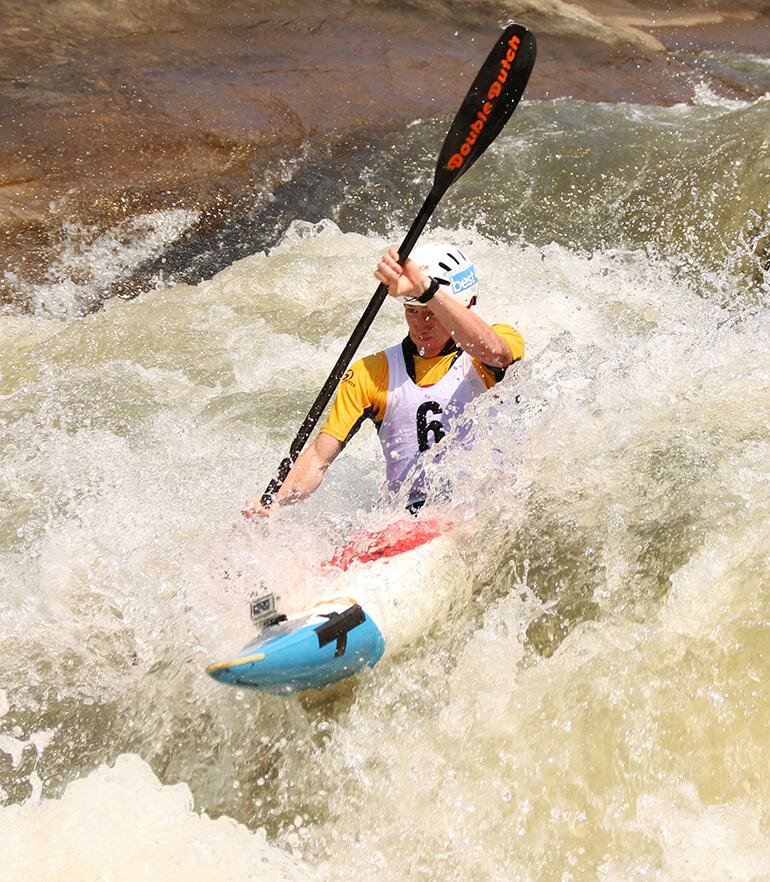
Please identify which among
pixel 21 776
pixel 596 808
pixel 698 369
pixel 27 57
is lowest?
pixel 27 57

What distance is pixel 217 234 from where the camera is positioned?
300 inches

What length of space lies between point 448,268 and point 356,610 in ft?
4.03

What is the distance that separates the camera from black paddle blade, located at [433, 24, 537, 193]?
4043 millimetres

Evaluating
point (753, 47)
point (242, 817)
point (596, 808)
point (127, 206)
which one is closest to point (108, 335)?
point (127, 206)

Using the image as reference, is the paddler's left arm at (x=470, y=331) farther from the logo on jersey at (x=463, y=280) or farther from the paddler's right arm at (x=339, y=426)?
the paddler's right arm at (x=339, y=426)

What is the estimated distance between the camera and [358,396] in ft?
13.1

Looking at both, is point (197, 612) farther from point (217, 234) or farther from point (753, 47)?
point (753, 47)

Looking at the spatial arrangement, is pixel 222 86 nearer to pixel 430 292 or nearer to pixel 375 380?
pixel 375 380

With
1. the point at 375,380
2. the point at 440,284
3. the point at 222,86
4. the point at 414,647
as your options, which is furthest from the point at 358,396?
the point at 222,86

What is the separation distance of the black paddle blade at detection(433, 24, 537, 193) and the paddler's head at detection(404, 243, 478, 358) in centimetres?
34

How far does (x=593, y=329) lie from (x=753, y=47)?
24.5 ft

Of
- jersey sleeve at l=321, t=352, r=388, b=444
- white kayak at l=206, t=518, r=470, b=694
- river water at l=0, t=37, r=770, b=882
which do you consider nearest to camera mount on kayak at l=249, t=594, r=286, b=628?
white kayak at l=206, t=518, r=470, b=694

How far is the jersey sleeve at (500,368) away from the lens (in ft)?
13.1

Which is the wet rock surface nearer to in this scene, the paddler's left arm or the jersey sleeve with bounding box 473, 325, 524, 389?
the jersey sleeve with bounding box 473, 325, 524, 389
